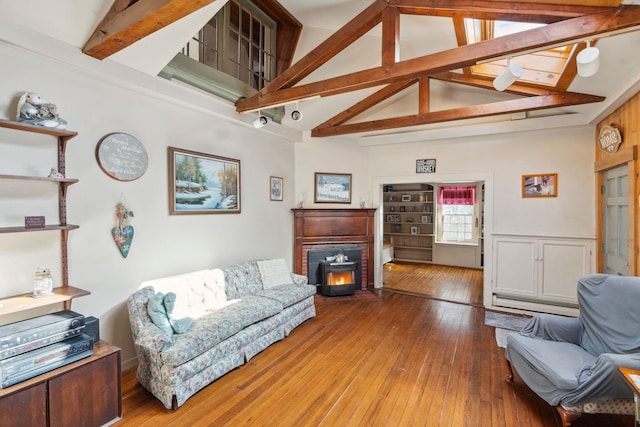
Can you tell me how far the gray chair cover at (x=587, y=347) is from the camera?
6.04 ft

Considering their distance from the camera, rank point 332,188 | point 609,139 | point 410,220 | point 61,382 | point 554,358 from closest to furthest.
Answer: point 61,382 < point 554,358 < point 609,139 < point 332,188 < point 410,220

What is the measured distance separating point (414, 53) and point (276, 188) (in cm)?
278

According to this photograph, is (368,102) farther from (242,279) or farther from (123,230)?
(123,230)

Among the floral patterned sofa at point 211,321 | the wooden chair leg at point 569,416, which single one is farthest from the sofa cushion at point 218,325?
the wooden chair leg at point 569,416

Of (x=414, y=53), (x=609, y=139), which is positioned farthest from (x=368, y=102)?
(x=609, y=139)

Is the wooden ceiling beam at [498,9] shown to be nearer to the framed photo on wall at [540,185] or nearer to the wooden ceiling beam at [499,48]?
the wooden ceiling beam at [499,48]

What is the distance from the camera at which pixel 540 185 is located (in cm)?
427

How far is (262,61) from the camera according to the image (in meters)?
4.24

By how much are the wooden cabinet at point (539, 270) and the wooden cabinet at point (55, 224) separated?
518 centimetres

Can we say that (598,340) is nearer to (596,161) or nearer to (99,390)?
(596,161)

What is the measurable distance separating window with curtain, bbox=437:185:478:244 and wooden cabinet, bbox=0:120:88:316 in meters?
7.72

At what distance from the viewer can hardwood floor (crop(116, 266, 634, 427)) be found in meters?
2.15

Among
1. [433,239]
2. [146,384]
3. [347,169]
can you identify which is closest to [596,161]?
[347,169]

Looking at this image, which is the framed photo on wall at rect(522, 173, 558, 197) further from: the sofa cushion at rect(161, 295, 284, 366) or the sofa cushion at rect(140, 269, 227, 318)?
the sofa cushion at rect(140, 269, 227, 318)
